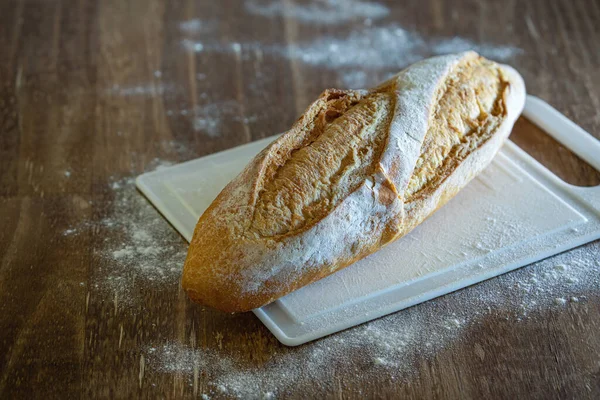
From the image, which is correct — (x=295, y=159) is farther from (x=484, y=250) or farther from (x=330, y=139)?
(x=484, y=250)

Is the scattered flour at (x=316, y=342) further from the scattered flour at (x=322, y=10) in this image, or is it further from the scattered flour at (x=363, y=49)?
the scattered flour at (x=322, y=10)

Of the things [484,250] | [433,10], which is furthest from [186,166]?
[433,10]

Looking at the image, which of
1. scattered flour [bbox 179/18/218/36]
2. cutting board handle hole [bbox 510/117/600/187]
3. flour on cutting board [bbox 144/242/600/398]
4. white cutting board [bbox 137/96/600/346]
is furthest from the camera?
scattered flour [bbox 179/18/218/36]

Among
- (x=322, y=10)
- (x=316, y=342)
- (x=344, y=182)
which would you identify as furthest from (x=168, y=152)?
(x=322, y=10)

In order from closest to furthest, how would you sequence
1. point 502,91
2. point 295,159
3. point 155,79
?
point 295,159 < point 502,91 < point 155,79

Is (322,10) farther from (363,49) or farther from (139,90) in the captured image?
(139,90)

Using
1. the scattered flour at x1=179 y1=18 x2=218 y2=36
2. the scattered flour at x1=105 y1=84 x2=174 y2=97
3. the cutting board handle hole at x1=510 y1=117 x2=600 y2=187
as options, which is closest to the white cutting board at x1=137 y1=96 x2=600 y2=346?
the cutting board handle hole at x1=510 y1=117 x2=600 y2=187

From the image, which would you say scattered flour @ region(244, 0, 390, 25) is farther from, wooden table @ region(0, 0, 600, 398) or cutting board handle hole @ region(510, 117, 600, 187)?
Answer: cutting board handle hole @ region(510, 117, 600, 187)

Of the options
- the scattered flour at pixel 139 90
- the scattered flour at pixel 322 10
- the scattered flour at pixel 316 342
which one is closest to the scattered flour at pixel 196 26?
the scattered flour at pixel 322 10
